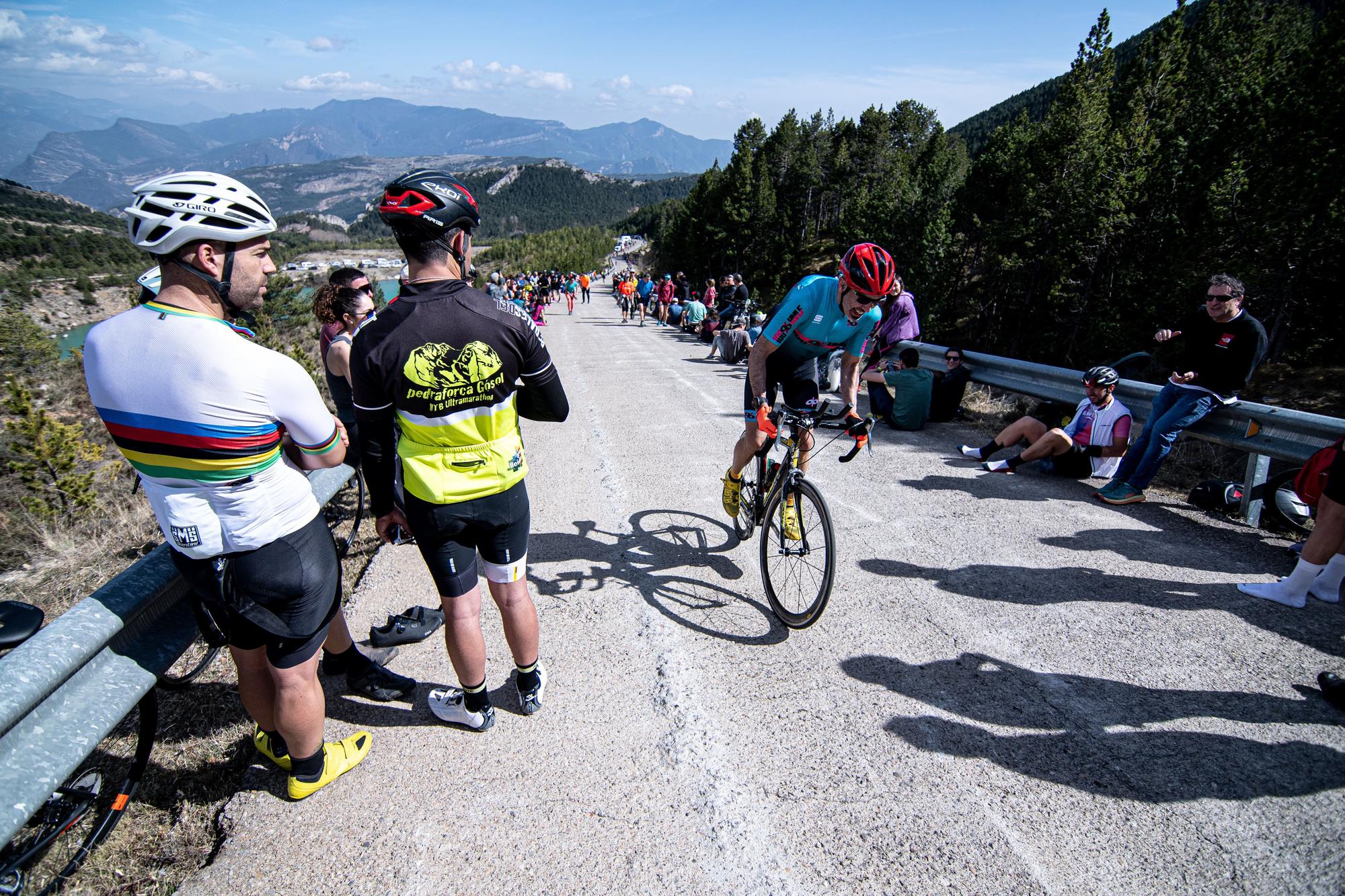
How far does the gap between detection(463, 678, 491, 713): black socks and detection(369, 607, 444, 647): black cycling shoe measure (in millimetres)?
777

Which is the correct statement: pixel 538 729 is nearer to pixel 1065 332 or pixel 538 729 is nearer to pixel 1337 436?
pixel 1337 436

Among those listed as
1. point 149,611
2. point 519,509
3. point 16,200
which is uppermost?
point 519,509

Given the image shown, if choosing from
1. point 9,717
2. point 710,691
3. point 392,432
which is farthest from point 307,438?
point 710,691

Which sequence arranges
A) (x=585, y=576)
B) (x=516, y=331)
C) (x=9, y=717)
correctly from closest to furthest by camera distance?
(x=9, y=717), (x=516, y=331), (x=585, y=576)

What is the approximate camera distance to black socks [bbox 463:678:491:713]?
2.73 meters

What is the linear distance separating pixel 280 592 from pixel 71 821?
3.69 feet

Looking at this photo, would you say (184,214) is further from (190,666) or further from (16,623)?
(190,666)

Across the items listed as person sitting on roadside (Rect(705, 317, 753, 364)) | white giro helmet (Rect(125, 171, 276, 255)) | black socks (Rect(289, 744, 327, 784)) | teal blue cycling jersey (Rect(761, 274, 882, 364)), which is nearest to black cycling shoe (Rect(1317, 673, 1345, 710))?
teal blue cycling jersey (Rect(761, 274, 882, 364))

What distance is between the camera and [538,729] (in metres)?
2.81

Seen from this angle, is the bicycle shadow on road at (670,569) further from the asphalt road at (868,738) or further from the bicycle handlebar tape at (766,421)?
the bicycle handlebar tape at (766,421)

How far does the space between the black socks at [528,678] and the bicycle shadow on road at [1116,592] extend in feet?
7.70

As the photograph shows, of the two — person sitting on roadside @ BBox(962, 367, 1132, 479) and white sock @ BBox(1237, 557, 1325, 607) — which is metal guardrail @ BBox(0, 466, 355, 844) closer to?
white sock @ BBox(1237, 557, 1325, 607)

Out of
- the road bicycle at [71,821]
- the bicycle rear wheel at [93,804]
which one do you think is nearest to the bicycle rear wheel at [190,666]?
the bicycle rear wheel at [93,804]

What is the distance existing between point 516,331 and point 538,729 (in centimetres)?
180
